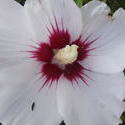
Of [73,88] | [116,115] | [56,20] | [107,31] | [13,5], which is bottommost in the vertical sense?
[116,115]

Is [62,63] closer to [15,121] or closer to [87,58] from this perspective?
[87,58]

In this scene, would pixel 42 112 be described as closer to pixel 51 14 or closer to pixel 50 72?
pixel 50 72

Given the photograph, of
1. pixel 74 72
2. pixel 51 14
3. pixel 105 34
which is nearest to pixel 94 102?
pixel 74 72

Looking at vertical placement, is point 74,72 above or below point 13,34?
below

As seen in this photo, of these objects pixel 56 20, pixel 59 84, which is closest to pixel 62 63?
pixel 59 84

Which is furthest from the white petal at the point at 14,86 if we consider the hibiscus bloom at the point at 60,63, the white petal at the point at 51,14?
the white petal at the point at 51,14

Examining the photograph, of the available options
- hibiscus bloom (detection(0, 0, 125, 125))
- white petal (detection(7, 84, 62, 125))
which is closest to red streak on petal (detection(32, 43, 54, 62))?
hibiscus bloom (detection(0, 0, 125, 125))
